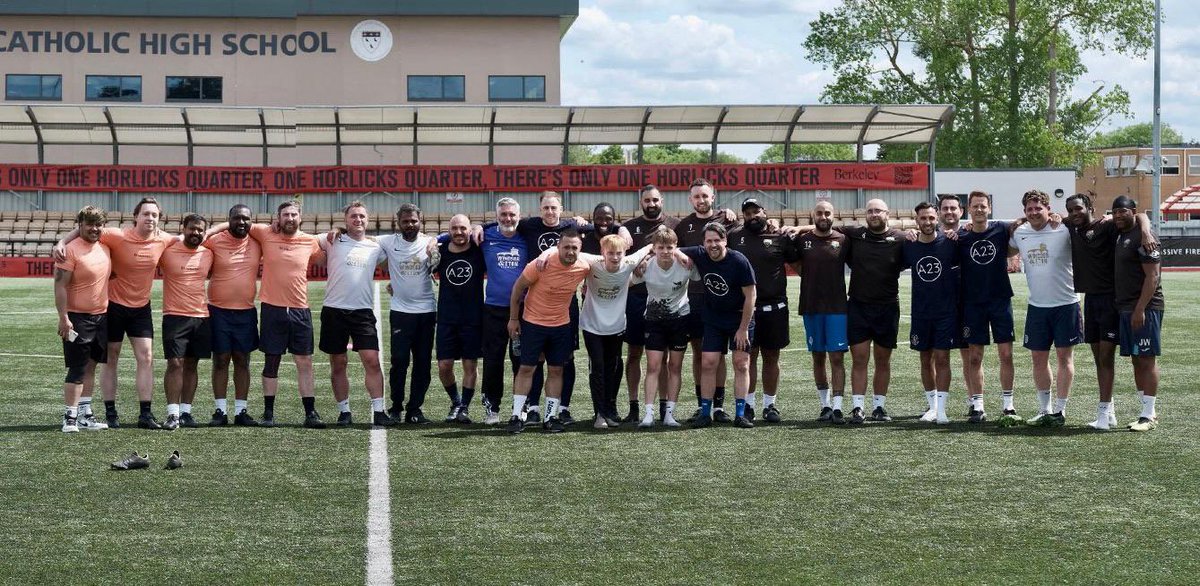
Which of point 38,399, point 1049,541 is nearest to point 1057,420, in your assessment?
point 1049,541

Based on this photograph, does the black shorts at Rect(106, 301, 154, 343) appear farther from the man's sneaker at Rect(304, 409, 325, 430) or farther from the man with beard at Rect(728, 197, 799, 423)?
the man with beard at Rect(728, 197, 799, 423)

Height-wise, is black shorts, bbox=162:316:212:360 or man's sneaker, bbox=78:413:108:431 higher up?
black shorts, bbox=162:316:212:360

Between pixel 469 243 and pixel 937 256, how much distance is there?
3.86 meters

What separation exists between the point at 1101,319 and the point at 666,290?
11.4 ft

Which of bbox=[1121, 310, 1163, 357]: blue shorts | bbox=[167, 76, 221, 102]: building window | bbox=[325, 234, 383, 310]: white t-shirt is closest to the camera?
bbox=[1121, 310, 1163, 357]: blue shorts

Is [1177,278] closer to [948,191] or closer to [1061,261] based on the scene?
[948,191]

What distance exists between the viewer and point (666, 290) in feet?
36.9

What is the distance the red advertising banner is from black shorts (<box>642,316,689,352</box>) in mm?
31955

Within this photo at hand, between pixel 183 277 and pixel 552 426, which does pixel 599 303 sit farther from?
pixel 183 277

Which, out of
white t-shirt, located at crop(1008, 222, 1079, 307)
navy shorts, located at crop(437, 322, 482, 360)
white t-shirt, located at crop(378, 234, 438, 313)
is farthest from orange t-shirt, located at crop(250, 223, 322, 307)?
white t-shirt, located at crop(1008, 222, 1079, 307)

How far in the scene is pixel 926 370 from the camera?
11.6 metres

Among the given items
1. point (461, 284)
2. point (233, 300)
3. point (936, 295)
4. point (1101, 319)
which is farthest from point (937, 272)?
point (233, 300)

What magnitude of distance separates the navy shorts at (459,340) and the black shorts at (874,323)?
3.11 m

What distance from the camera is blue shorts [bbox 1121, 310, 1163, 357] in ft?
35.2
